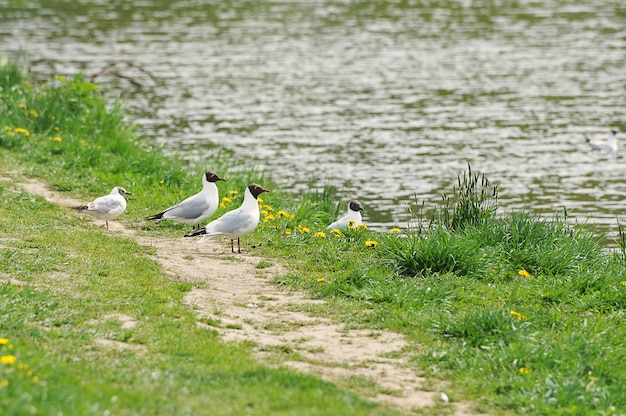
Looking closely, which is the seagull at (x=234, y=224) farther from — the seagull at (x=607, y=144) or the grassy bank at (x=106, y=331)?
the seagull at (x=607, y=144)

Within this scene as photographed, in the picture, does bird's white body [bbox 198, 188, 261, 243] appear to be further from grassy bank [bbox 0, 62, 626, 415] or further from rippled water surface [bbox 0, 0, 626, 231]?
rippled water surface [bbox 0, 0, 626, 231]

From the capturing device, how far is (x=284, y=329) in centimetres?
967

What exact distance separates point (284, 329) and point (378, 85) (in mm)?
20598

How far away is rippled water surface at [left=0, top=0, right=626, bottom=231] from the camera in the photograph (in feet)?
65.5

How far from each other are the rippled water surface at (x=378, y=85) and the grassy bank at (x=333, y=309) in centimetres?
397

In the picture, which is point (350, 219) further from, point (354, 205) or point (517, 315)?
point (517, 315)

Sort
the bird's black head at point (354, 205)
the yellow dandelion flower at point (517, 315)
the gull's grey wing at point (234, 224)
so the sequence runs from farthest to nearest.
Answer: the bird's black head at point (354, 205) → the gull's grey wing at point (234, 224) → the yellow dandelion flower at point (517, 315)

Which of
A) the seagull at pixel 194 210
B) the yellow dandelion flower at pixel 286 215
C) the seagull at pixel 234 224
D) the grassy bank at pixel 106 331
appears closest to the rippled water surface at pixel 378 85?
the yellow dandelion flower at pixel 286 215

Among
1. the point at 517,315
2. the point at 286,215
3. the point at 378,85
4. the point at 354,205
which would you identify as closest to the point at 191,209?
the point at 286,215

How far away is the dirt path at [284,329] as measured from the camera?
8.34 m

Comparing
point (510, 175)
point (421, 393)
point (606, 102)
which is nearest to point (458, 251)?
point (421, 393)

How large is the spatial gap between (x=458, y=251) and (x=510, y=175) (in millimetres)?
8820

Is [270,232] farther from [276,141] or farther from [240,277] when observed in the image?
[276,141]

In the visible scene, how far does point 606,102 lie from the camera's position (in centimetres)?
2673
